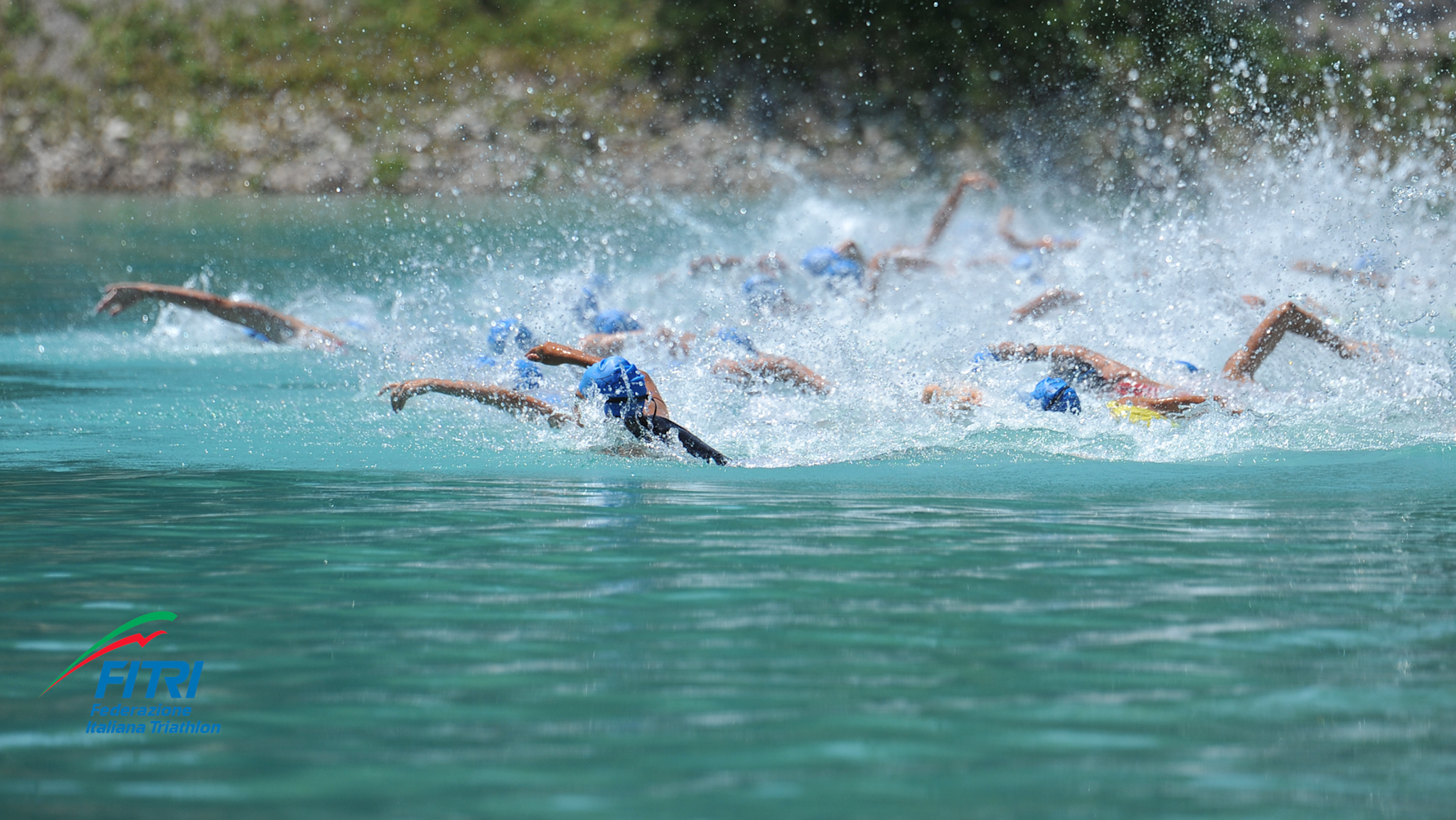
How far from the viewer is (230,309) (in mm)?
14000

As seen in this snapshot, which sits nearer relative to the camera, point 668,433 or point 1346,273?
point 668,433

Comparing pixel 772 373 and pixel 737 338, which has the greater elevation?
pixel 737 338

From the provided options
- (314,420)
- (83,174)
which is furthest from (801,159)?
(314,420)

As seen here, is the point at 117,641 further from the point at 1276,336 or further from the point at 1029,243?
the point at 1029,243

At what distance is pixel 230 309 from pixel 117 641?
922cm

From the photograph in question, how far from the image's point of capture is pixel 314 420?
1105 cm

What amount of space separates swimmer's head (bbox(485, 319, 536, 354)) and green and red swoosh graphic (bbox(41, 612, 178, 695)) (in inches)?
294

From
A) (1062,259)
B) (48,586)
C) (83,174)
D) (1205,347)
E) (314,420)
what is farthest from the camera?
(83,174)

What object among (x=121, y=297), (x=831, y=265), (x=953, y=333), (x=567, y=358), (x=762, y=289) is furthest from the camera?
(x=831, y=265)

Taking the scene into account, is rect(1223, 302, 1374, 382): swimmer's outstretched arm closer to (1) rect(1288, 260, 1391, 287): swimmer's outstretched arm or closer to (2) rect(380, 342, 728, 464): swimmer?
(1) rect(1288, 260, 1391, 287): swimmer's outstretched arm

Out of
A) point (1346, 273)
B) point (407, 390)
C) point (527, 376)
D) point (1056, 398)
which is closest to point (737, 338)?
point (527, 376)

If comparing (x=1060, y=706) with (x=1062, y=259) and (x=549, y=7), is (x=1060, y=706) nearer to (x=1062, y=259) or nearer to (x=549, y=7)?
(x=1062, y=259)

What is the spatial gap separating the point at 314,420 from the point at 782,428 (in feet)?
11.8

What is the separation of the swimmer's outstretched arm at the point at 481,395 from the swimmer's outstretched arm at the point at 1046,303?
4.88m
